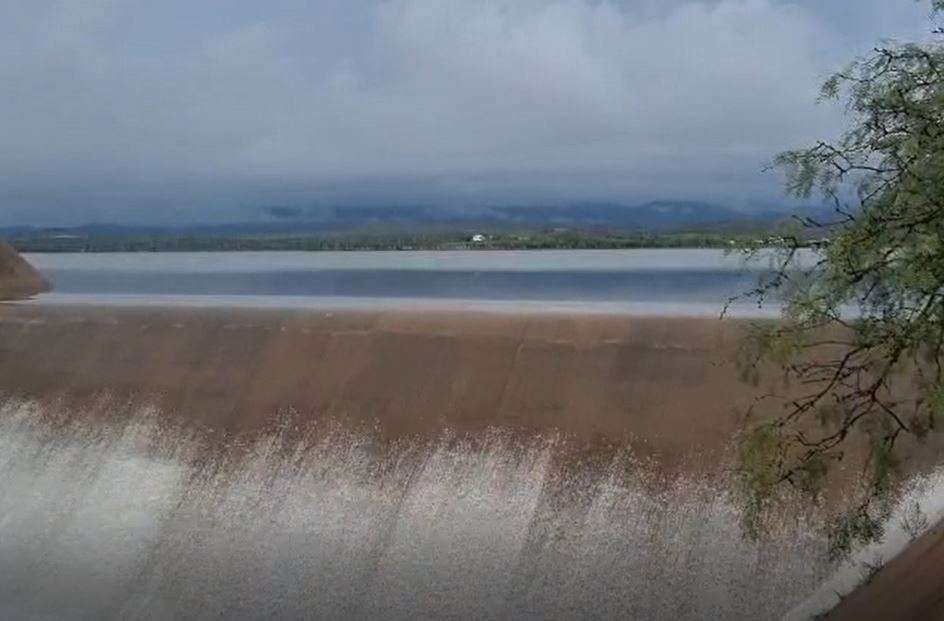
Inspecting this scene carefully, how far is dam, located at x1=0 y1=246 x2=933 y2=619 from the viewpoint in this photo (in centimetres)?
1745

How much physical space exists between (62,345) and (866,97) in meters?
21.2

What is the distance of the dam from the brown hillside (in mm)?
13842

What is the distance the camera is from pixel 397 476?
2006 centimetres

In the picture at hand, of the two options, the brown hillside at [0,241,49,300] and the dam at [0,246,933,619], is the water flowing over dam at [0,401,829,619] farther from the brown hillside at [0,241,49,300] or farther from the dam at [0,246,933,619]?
the brown hillside at [0,241,49,300]

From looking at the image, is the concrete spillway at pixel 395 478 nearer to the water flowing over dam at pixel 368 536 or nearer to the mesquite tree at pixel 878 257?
the water flowing over dam at pixel 368 536

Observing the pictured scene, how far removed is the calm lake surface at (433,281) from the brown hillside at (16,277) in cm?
77

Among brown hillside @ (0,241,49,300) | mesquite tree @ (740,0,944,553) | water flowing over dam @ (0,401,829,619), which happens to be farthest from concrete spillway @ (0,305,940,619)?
brown hillside @ (0,241,49,300)

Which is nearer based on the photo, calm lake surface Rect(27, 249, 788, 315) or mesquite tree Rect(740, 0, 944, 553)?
mesquite tree Rect(740, 0, 944, 553)

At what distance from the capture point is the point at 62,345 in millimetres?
27453

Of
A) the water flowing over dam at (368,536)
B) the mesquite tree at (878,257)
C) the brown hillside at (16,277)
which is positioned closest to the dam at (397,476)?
the water flowing over dam at (368,536)

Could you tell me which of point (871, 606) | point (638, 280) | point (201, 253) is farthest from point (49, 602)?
point (201, 253)

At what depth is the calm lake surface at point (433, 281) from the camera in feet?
101

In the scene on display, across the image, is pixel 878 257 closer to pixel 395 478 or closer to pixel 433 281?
pixel 395 478

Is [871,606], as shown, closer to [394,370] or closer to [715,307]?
[394,370]
